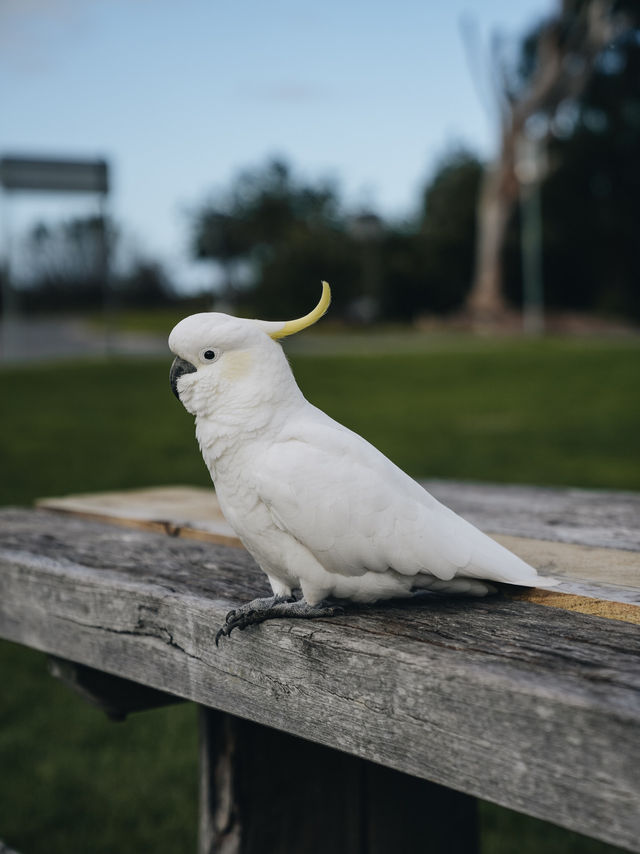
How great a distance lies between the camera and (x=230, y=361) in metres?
1.23

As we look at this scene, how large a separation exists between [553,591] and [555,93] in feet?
61.8

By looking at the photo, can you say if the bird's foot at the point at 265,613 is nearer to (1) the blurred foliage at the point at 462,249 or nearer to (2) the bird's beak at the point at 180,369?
(2) the bird's beak at the point at 180,369

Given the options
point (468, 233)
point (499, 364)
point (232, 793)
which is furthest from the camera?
point (468, 233)

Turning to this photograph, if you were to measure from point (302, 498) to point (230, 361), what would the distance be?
0.23 m

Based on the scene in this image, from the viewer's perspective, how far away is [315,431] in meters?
1.22

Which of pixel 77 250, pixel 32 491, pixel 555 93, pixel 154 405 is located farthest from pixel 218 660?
pixel 77 250

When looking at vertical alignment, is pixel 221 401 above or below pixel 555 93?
below

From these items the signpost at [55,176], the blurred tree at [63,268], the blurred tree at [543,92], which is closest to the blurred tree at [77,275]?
the blurred tree at [63,268]

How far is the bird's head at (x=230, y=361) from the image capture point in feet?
4.00

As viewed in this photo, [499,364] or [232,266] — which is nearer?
[499,364]

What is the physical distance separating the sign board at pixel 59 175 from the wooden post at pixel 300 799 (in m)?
10.3

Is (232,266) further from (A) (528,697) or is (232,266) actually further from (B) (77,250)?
(A) (528,697)

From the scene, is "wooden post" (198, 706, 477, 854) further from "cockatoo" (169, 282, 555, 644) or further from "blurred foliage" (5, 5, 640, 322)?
"blurred foliage" (5, 5, 640, 322)

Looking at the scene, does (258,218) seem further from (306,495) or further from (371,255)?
(306,495)
